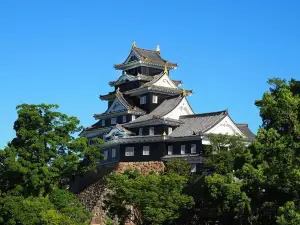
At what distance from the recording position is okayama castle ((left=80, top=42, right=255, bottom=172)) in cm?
4941

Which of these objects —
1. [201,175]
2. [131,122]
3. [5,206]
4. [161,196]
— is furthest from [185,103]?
[5,206]

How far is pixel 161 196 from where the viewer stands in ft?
128

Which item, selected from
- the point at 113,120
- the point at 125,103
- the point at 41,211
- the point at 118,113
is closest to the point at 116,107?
the point at 118,113

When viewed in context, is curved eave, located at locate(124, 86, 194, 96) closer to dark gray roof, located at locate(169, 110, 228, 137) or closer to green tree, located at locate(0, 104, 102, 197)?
dark gray roof, located at locate(169, 110, 228, 137)

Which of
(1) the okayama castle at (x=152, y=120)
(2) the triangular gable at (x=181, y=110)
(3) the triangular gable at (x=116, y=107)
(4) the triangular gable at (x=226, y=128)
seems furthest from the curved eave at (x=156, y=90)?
(4) the triangular gable at (x=226, y=128)

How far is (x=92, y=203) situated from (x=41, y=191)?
762 centimetres

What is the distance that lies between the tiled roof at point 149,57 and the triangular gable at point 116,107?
16.1ft

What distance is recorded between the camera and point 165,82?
56656mm

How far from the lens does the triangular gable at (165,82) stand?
5604 centimetres

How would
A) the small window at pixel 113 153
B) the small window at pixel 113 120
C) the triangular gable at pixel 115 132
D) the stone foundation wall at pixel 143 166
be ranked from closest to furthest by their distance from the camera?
the stone foundation wall at pixel 143 166, the triangular gable at pixel 115 132, the small window at pixel 113 153, the small window at pixel 113 120

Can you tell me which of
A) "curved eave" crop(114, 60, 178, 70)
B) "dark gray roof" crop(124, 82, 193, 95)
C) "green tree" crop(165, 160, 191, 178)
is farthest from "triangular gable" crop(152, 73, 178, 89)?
"green tree" crop(165, 160, 191, 178)

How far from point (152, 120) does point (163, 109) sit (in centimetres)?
231

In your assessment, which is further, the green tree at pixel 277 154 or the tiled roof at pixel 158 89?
the tiled roof at pixel 158 89

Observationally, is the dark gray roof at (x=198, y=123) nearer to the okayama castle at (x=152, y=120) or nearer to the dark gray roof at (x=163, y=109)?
the okayama castle at (x=152, y=120)
